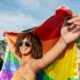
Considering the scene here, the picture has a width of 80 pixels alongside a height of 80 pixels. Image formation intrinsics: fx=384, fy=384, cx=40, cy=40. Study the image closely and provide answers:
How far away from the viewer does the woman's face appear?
4871 mm

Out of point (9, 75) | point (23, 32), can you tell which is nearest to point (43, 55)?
point (23, 32)

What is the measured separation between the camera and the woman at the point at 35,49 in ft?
15.0

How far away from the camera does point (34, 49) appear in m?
4.88

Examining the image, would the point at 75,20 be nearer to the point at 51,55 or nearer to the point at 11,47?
the point at 51,55

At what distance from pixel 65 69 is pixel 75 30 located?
51 centimetres

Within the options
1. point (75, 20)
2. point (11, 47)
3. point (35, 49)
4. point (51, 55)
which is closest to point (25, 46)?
point (35, 49)

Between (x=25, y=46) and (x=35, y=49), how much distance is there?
0.44 feet

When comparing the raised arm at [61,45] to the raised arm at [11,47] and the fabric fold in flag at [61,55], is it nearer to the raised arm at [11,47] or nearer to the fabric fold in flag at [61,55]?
the fabric fold in flag at [61,55]

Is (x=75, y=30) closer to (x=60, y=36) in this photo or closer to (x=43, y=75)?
(x=60, y=36)

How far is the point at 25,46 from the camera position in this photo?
16.0 feet

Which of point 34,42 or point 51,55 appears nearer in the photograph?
point 51,55

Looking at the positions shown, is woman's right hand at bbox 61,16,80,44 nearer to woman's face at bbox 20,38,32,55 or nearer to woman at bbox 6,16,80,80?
woman at bbox 6,16,80,80

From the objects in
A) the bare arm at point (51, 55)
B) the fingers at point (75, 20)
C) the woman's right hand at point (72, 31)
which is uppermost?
the fingers at point (75, 20)

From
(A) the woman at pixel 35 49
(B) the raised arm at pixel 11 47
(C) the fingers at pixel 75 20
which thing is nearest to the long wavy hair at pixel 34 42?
(A) the woman at pixel 35 49
